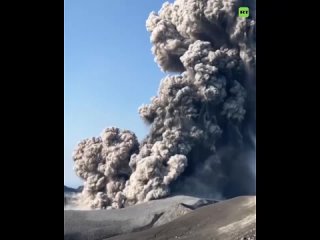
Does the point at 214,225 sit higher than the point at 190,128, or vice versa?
the point at 190,128

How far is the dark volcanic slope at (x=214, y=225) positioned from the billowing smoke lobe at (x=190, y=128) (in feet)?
0.47

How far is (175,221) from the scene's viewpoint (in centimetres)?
497

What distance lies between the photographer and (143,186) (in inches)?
198

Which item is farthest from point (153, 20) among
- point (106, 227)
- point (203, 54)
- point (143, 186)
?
point (106, 227)

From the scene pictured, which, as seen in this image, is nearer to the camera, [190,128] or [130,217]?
[130,217]

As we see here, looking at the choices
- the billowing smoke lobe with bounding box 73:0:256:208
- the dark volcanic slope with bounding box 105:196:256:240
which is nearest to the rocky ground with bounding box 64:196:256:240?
the dark volcanic slope with bounding box 105:196:256:240

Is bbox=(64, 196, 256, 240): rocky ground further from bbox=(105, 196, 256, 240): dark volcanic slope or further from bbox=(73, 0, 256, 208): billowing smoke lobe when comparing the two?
bbox=(73, 0, 256, 208): billowing smoke lobe

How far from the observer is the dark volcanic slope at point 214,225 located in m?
4.89

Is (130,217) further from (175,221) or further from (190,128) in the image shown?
(190,128)

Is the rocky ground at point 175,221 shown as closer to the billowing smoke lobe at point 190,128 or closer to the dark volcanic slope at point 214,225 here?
the dark volcanic slope at point 214,225

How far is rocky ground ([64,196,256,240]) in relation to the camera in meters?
4.89

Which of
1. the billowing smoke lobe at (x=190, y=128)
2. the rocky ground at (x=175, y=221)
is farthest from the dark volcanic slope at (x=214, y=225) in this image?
the billowing smoke lobe at (x=190, y=128)

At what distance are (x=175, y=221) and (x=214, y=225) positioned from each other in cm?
41

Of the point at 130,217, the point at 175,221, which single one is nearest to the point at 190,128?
the point at 175,221
